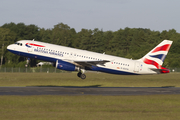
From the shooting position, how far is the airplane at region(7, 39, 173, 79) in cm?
4091

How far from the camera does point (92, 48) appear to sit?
150375 mm

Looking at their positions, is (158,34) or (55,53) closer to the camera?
(55,53)

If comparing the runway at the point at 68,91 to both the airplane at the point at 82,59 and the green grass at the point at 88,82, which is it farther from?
the green grass at the point at 88,82

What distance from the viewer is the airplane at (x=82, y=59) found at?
40.9 meters

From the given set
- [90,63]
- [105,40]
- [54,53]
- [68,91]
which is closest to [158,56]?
[90,63]
